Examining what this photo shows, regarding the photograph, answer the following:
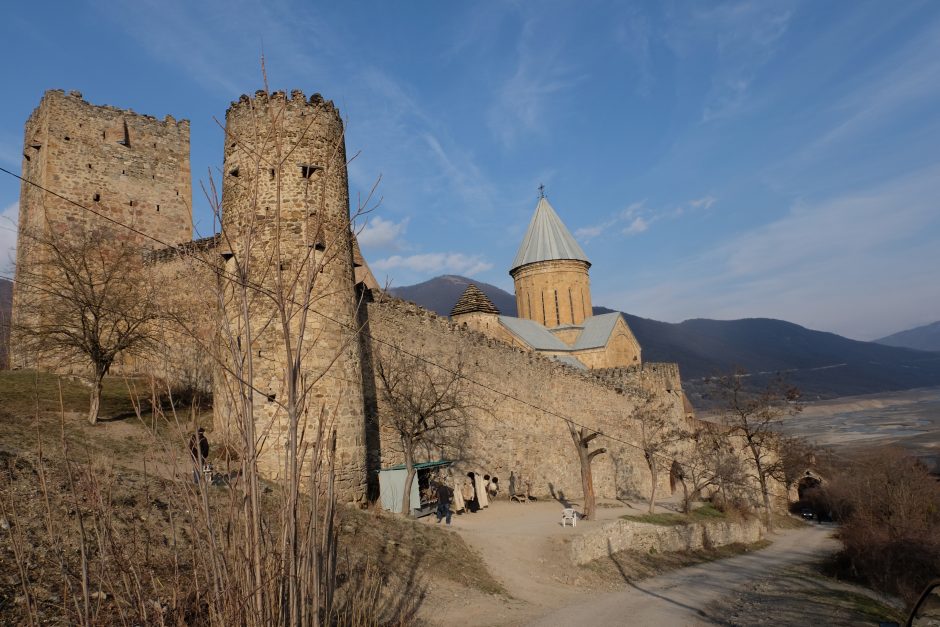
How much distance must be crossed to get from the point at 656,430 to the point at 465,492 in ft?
51.8

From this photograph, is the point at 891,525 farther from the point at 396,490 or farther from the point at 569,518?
the point at 396,490

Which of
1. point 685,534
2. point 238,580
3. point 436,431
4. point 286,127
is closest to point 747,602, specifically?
point 685,534

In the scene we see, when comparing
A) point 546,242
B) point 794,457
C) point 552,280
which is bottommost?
point 794,457

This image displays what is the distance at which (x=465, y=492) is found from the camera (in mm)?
18312

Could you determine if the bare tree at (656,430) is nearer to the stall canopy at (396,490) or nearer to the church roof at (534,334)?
the church roof at (534,334)

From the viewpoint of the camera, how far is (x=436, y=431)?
727 inches

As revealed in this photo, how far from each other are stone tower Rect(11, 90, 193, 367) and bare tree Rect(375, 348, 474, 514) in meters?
9.04

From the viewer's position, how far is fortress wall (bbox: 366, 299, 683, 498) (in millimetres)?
18091

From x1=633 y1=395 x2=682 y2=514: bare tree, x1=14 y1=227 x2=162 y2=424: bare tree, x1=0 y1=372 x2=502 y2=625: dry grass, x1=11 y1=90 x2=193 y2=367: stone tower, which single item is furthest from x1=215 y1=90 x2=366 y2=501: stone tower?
x1=633 y1=395 x2=682 y2=514: bare tree

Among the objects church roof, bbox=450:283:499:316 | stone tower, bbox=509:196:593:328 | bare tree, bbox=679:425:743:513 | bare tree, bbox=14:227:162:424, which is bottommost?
bare tree, bbox=679:425:743:513

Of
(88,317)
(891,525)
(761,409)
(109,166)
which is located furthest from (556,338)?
(88,317)

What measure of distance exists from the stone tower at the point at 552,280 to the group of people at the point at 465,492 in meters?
24.4

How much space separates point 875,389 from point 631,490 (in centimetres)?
15812

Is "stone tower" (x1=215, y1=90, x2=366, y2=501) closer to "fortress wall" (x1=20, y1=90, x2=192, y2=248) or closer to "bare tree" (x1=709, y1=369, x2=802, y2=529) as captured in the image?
"fortress wall" (x1=20, y1=90, x2=192, y2=248)
